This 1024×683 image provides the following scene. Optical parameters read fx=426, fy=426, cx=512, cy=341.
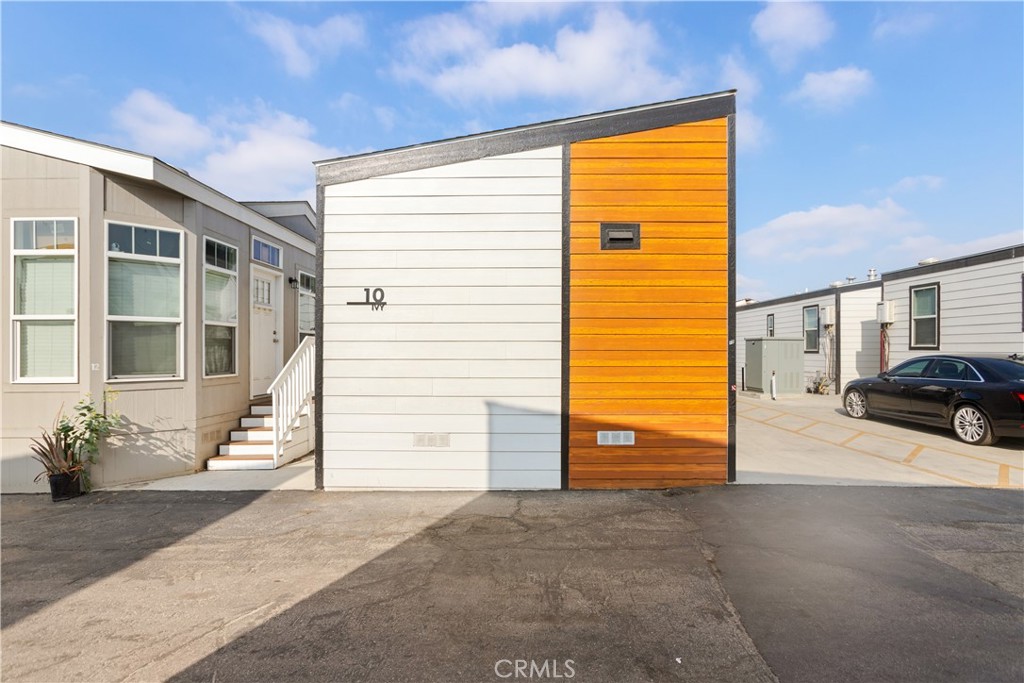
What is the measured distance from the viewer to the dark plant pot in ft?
16.1

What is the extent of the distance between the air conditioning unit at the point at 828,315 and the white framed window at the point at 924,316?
2453mm

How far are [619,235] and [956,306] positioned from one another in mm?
10280

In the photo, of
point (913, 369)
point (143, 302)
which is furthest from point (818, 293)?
point (143, 302)

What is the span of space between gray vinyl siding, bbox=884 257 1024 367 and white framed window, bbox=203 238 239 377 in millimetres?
14572

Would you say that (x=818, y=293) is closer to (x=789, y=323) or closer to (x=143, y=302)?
(x=789, y=323)

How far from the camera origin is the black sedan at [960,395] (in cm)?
642

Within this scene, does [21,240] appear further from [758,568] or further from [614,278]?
[758,568]

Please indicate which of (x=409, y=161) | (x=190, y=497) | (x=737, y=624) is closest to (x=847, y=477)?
(x=737, y=624)

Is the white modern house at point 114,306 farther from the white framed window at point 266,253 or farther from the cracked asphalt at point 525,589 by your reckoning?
the cracked asphalt at point 525,589

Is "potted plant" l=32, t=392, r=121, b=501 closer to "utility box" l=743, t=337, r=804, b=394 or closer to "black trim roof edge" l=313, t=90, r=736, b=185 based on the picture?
"black trim roof edge" l=313, t=90, r=736, b=185

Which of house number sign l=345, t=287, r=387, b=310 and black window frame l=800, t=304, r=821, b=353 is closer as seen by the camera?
house number sign l=345, t=287, r=387, b=310

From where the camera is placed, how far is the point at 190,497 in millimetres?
4910

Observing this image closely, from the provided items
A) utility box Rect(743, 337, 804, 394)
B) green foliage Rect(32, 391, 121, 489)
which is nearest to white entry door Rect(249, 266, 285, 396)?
green foliage Rect(32, 391, 121, 489)

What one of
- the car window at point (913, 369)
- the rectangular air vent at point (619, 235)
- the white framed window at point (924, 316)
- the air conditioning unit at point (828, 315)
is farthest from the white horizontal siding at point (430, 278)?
the air conditioning unit at point (828, 315)
